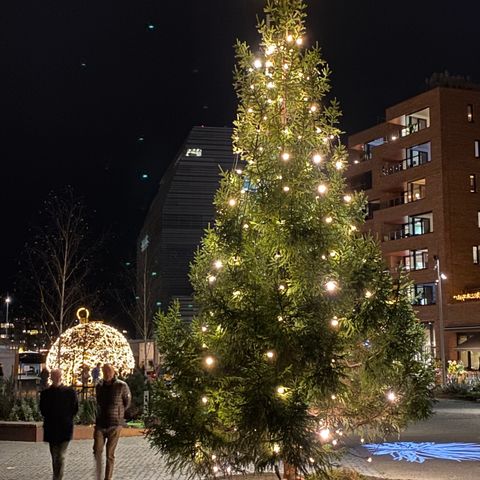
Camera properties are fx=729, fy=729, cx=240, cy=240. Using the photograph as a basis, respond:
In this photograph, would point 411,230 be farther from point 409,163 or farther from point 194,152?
point 194,152

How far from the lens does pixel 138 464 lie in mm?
13242

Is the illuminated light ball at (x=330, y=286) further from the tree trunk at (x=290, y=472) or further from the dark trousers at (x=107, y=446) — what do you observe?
the dark trousers at (x=107, y=446)

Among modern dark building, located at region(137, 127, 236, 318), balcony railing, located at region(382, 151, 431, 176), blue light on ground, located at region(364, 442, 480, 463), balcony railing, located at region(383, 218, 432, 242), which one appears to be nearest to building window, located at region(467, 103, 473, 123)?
balcony railing, located at region(382, 151, 431, 176)

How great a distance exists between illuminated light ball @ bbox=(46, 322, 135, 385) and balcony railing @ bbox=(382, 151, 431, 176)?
37.8 meters

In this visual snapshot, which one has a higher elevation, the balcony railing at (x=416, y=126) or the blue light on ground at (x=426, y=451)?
the balcony railing at (x=416, y=126)

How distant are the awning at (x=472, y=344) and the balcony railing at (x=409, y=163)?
1338 cm

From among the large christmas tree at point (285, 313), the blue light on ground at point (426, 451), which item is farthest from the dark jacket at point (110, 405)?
the blue light on ground at point (426, 451)

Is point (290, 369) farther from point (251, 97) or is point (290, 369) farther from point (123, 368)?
point (123, 368)

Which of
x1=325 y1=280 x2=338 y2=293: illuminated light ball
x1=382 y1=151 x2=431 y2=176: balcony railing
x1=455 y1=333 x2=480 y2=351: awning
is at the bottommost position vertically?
x1=455 y1=333 x2=480 y2=351: awning

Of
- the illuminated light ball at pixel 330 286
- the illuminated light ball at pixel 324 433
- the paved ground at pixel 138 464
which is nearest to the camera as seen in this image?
the illuminated light ball at pixel 330 286

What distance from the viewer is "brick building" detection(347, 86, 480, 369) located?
4744 cm

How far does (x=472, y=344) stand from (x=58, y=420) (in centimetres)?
3951

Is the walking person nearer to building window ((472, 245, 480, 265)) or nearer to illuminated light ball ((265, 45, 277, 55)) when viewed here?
illuminated light ball ((265, 45, 277, 55))

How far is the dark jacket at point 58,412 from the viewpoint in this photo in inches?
400
